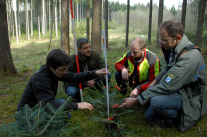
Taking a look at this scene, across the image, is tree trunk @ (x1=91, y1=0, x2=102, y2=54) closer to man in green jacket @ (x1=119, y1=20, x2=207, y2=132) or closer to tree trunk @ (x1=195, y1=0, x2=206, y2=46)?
man in green jacket @ (x1=119, y1=20, x2=207, y2=132)

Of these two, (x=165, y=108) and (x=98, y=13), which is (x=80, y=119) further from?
(x=98, y=13)

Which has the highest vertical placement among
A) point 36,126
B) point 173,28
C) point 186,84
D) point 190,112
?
point 173,28

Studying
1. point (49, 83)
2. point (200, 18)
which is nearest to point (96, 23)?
point (49, 83)

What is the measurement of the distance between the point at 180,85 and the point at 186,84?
0.44 feet

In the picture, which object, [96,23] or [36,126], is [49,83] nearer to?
[36,126]

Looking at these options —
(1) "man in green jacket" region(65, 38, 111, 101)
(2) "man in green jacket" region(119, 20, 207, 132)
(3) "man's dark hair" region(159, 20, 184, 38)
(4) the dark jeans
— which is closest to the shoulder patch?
(2) "man in green jacket" region(119, 20, 207, 132)

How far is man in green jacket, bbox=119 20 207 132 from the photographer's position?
6.93 ft

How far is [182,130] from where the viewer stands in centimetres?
233

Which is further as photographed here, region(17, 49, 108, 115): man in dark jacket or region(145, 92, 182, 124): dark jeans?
region(145, 92, 182, 124): dark jeans

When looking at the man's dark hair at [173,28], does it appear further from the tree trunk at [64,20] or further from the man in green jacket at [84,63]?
the tree trunk at [64,20]

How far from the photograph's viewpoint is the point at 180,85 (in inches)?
83.6

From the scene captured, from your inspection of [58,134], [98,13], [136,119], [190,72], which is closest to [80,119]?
[136,119]

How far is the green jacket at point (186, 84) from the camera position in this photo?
82.7 inches

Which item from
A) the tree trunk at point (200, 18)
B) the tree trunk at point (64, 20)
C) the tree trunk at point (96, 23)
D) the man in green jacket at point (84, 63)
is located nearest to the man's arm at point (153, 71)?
the man in green jacket at point (84, 63)
